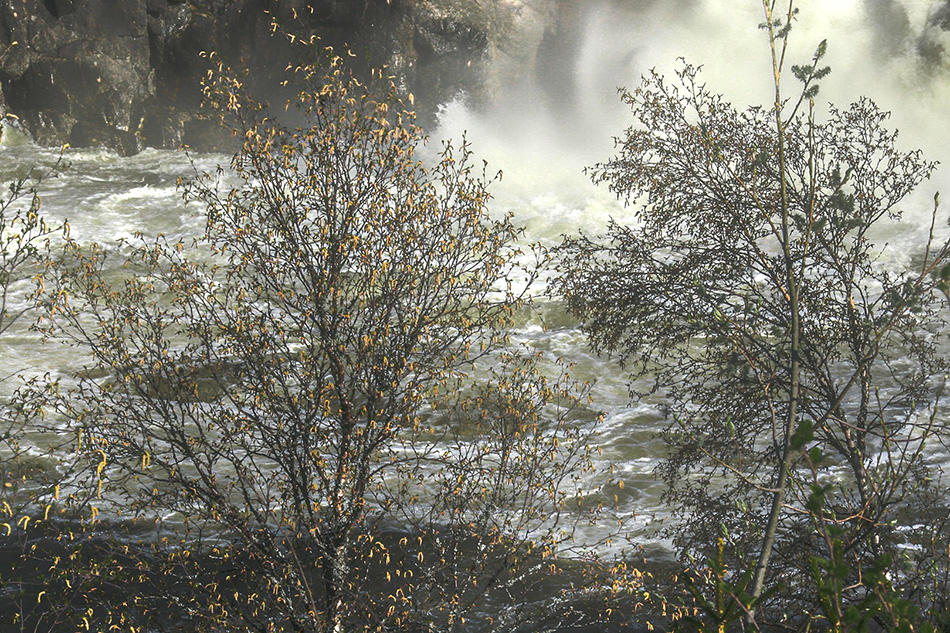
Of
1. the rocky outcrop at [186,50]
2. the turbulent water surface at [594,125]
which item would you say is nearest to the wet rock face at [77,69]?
the rocky outcrop at [186,50]

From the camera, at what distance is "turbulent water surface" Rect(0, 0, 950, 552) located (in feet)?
59.6

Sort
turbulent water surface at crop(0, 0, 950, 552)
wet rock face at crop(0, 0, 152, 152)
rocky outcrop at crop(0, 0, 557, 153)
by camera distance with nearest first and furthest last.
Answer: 1. turbulent water surface at crop(0, 0, 950, 552)
2. wet rock face at crop(0, 0, 152, 152)
3. rocky outcrop at crop(0, 0, 557, 153)

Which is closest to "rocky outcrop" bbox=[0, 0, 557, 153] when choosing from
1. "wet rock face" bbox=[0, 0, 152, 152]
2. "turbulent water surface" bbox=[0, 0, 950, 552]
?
"wet rock face" bbox=[0, 0, 152, 152]

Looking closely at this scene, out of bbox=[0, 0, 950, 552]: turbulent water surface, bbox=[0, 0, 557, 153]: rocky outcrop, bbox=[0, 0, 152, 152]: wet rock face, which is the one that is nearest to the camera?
bbox=[0, 0, 950, 552]: turbulent water surface

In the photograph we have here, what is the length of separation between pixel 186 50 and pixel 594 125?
46.9ft

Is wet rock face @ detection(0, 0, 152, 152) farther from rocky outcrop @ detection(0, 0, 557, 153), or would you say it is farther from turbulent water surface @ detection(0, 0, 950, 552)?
turbulent water surface @ detection(0, 0, 950, 552)

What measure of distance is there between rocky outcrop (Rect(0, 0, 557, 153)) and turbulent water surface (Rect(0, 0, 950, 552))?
0.94 meters

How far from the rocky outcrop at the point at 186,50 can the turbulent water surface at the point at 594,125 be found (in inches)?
36.9

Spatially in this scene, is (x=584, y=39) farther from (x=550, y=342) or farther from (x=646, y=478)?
(x=646, y=478)

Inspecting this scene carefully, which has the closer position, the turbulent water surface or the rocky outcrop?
the turbulent water surface

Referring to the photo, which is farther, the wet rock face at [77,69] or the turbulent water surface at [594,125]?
the wet rock face at [77,69]

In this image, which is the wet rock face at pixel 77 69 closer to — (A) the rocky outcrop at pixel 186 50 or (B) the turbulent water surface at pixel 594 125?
(A) the rocky outcrop at pixel 186 50

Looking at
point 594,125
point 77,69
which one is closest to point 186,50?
point 77,69

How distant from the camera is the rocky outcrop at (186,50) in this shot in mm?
26109
